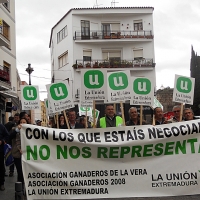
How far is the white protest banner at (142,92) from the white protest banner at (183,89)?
1.70 feet

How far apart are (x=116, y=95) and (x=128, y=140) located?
3.75ft

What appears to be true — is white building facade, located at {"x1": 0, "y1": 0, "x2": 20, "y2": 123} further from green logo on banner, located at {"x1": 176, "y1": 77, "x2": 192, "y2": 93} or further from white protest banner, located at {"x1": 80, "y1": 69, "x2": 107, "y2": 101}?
green logo on banner, located at {"x1": 176, "y1": 77, "x2": 192, "y2": 93}

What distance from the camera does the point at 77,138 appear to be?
20.2 feet

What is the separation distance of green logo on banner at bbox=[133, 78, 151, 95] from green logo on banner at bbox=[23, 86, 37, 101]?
3.56 meters

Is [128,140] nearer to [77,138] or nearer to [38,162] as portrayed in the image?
[77,138]

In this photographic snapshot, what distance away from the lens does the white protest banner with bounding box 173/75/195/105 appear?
752cm

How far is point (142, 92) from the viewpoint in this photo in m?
7.40

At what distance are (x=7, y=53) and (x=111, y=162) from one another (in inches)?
865

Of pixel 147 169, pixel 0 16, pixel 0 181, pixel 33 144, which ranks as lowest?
pixel 0 181

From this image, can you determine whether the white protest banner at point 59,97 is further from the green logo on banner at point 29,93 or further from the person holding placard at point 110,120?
the green logo on banner at point 29,93

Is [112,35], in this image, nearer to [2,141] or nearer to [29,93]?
[29,93]

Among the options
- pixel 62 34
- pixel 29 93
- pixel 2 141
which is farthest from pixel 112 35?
pixel 2 141

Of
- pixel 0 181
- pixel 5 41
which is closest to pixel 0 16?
pixel 5 41

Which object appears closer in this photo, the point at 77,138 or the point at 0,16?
the point at 77,138
